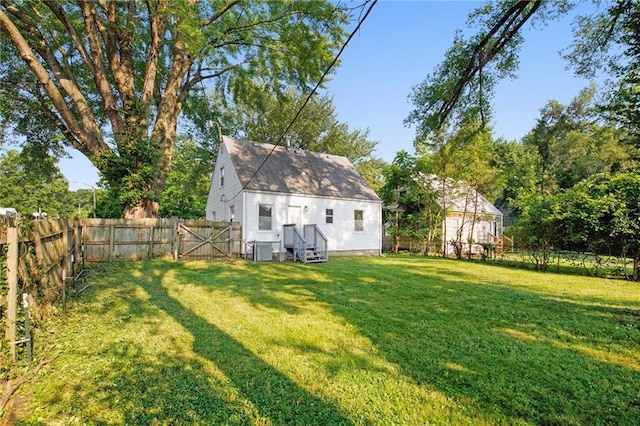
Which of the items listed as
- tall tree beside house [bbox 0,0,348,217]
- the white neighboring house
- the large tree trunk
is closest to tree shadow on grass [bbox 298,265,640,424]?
the large tree trunk

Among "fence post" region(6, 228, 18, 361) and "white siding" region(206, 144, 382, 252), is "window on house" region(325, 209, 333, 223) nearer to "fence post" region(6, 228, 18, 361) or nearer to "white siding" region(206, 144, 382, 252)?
"white siding" region(206, 144, 382, 252)

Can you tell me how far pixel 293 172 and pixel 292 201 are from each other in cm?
216

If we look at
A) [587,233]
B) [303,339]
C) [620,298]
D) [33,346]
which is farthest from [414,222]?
[33,346]

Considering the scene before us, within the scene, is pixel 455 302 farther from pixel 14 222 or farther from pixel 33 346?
pixel 14 222

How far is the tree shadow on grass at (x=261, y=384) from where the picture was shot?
2609 millimetres

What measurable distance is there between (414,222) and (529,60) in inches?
589

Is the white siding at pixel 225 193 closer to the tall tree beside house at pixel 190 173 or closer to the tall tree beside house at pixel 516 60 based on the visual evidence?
the tall tree beside house at pixel 190 173

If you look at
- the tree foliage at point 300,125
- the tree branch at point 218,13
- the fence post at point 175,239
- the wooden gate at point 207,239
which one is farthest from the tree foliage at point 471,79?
the tree foliage at point 300,125

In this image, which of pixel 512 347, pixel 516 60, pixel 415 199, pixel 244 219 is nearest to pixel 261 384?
pixel 512 347

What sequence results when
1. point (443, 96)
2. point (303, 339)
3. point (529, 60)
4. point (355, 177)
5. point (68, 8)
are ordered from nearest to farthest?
point (303, 339)
point (443, 96)
point (529, 60)
point (68, 8)
point (355, 177)

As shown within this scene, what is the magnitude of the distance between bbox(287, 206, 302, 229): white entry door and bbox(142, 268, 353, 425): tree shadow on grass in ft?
36.4

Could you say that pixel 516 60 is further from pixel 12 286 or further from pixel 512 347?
pixel 12 286

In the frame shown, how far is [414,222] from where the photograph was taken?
20766 millimetres

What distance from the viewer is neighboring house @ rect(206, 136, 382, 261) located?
1460 cm
